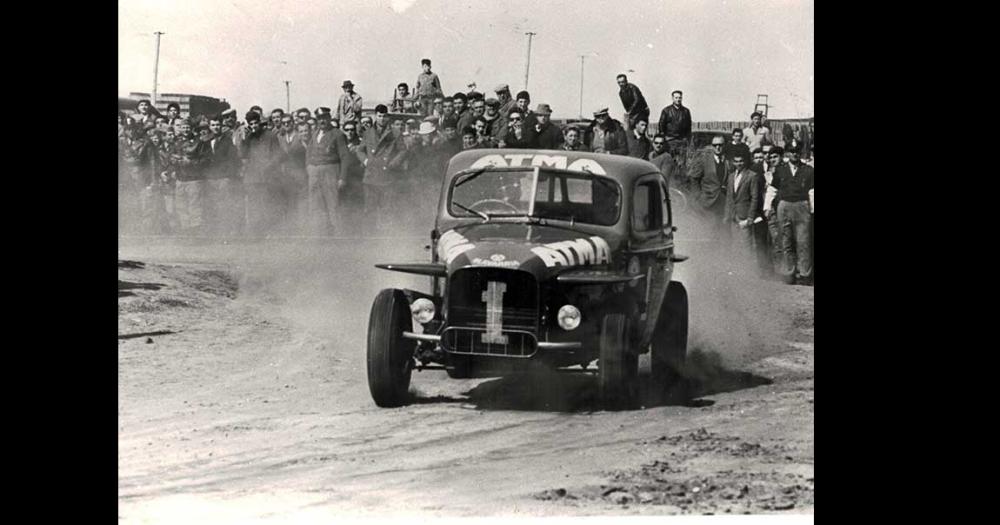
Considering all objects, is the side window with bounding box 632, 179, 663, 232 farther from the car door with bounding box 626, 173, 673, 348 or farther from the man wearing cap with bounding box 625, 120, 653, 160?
the man wearing cap with bounding box 625, 120, 653, 160

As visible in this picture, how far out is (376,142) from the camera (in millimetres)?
8383

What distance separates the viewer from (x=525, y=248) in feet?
23.7

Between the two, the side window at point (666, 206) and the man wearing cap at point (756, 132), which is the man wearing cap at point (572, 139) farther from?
the man wearing cap at point (756, 132)

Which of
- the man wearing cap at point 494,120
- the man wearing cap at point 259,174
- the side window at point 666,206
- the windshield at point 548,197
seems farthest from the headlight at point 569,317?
the man wearing cap at point 259,174

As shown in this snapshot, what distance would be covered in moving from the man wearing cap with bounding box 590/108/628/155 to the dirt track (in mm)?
867

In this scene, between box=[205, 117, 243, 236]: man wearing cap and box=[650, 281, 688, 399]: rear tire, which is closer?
box=[650, 281, 688, 399]: rear tire

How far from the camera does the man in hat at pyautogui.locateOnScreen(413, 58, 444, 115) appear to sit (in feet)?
26.0

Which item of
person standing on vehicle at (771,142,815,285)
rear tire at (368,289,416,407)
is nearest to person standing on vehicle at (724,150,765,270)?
person standing on vehicle at (771,142,815,285)

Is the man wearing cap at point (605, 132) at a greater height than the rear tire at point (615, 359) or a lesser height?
greater

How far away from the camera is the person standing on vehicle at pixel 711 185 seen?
27.8 feet

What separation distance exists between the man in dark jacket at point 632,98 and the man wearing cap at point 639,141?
0.17 ft

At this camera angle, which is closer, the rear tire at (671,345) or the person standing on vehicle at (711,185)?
the rear tire at (671,345)
